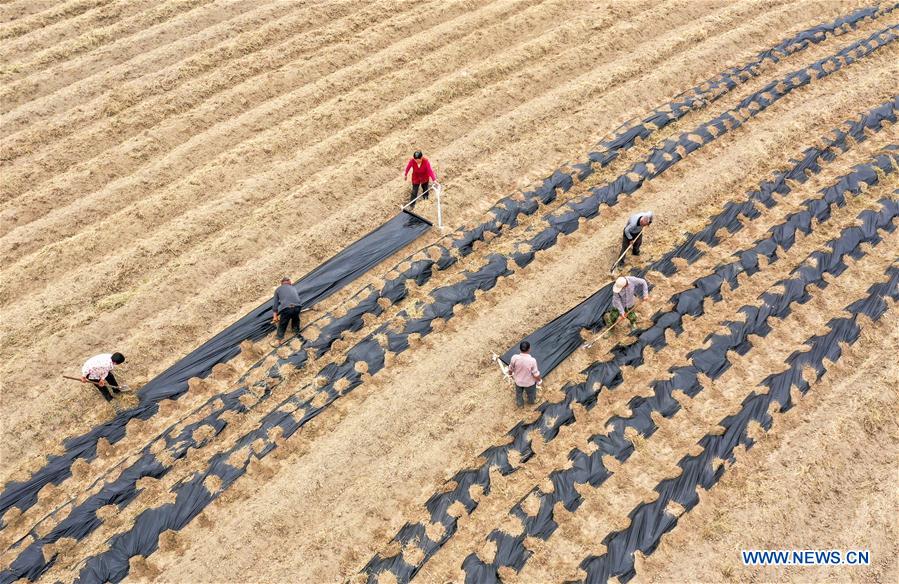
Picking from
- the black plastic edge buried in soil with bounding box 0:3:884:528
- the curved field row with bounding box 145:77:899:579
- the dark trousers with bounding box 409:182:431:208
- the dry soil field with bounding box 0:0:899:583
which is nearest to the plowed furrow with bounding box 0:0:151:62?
the dry soil field with bounding box 0:0:899:583

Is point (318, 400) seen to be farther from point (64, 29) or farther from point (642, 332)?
point (64, 29)

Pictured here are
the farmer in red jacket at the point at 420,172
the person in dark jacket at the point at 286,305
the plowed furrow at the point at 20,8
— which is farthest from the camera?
the plowed furrow at the point at 20,8

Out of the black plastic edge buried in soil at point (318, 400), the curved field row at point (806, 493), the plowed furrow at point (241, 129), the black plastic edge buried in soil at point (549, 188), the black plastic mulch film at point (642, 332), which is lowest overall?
the curved field row at point (806, 493)

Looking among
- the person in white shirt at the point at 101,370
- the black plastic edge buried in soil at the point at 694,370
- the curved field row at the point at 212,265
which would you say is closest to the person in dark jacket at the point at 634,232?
the black plastic edge buried in soil at the point at 694,370

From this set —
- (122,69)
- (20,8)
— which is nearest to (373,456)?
(122,69)

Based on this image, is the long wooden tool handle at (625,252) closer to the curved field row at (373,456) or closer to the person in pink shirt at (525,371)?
the curved field row at (373,456)

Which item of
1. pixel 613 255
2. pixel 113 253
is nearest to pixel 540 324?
pixel 613 255
